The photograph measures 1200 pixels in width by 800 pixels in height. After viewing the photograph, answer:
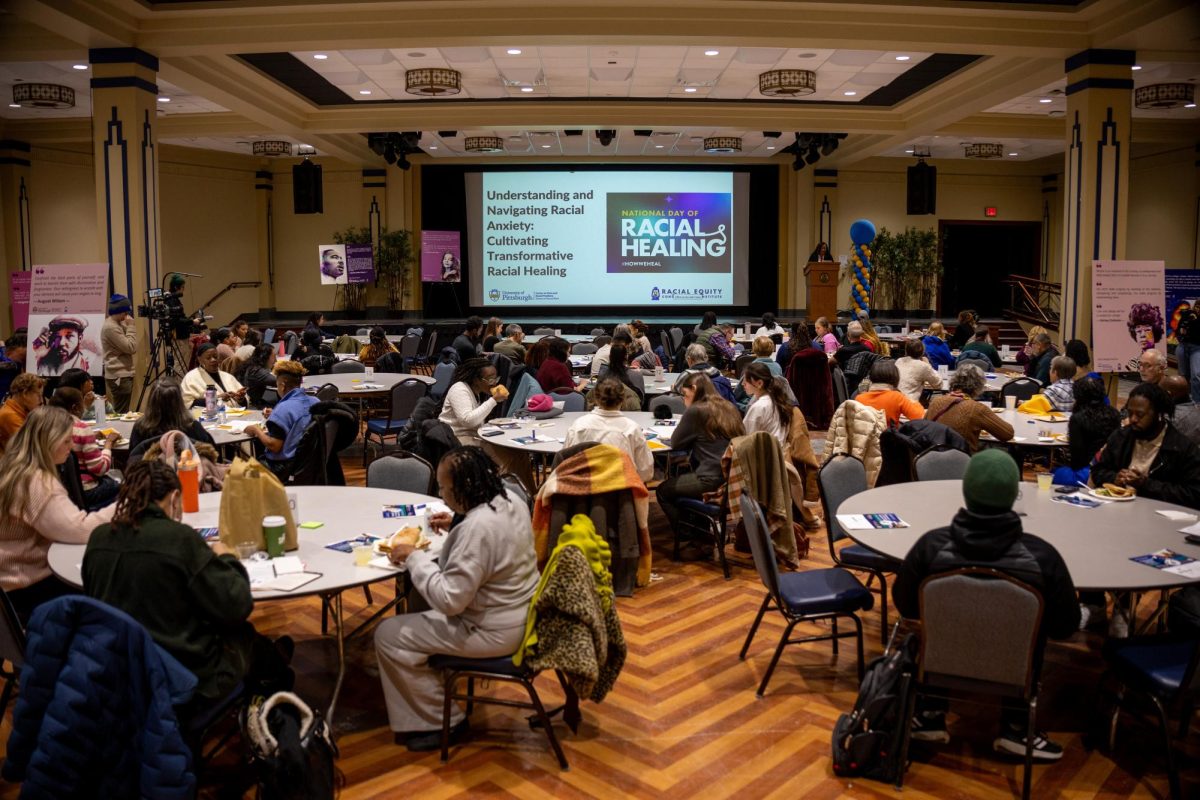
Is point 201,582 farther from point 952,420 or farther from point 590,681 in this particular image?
point 952,420

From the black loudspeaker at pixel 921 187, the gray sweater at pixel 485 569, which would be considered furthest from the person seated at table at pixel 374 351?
the black loudspeaker at pixel 921 187

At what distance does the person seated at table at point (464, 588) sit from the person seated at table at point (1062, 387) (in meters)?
5.06

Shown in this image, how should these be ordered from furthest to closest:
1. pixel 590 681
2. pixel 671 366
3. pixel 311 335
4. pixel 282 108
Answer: pixel 282 108
pixel 671 366
pixel 311 335
pixel 590 681

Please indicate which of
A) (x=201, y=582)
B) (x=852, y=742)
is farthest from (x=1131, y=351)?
(x=201, y=582)

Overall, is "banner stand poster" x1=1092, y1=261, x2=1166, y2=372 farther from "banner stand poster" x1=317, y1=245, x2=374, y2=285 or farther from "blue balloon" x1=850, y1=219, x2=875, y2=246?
"banner stand poster" x1=317, y1=245, x2=374, y2=285

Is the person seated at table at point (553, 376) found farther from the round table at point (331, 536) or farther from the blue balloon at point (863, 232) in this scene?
the blue balloon at point (863, 232)

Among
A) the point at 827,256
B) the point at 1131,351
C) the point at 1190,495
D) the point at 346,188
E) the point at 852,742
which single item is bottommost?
the point at 852,742

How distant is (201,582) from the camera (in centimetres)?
288

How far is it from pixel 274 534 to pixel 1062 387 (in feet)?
19.1

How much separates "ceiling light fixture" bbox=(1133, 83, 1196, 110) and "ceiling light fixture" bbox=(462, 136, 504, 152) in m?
9.20

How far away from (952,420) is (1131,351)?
4135 mm

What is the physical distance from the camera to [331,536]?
384 cm

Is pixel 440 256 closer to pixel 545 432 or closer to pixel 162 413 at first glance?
pixel 545 432

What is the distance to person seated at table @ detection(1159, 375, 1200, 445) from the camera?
5.28m
